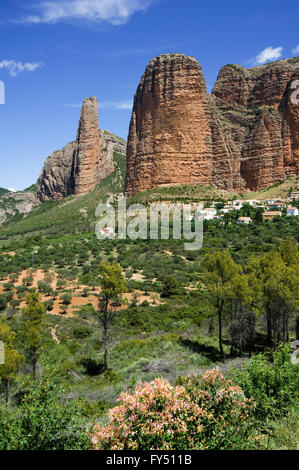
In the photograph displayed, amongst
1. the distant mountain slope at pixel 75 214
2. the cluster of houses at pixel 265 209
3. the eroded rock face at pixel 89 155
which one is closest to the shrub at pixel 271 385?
the cluster of houses at pixel 265 209

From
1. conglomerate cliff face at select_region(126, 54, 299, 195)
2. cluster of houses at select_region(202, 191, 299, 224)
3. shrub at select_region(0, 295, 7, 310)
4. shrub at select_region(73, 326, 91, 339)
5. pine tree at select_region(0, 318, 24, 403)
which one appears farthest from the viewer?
conglomerate cliff face at select_region(126, 54, 299, 195)

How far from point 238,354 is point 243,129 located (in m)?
67.7

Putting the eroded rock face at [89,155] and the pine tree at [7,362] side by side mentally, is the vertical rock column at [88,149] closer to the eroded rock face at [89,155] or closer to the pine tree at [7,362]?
the eroded rock face at [89,155]

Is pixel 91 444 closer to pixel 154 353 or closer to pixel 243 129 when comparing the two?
pixel 154 353

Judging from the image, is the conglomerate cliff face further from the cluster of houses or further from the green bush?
the green bush

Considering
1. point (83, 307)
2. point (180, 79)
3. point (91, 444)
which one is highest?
point (180, 79)

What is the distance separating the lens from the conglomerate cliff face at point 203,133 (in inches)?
2520

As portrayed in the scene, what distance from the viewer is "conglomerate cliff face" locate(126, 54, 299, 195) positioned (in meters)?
64.0

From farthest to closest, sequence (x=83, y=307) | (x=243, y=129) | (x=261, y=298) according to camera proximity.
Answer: (x=243, y=129), (x=83, y=307), (x=261, y=298)

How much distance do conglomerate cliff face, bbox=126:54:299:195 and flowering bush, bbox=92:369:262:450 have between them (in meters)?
61.0

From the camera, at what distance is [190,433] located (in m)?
4.38

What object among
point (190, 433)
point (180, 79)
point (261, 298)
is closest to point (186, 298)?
point (261, 298)

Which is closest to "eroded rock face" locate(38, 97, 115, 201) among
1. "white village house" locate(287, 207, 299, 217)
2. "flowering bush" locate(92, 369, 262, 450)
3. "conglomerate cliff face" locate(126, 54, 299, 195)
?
"conglomerate cliff face" locate(126, 54, 299, 195)

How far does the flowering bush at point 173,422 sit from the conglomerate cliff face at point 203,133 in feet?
200
